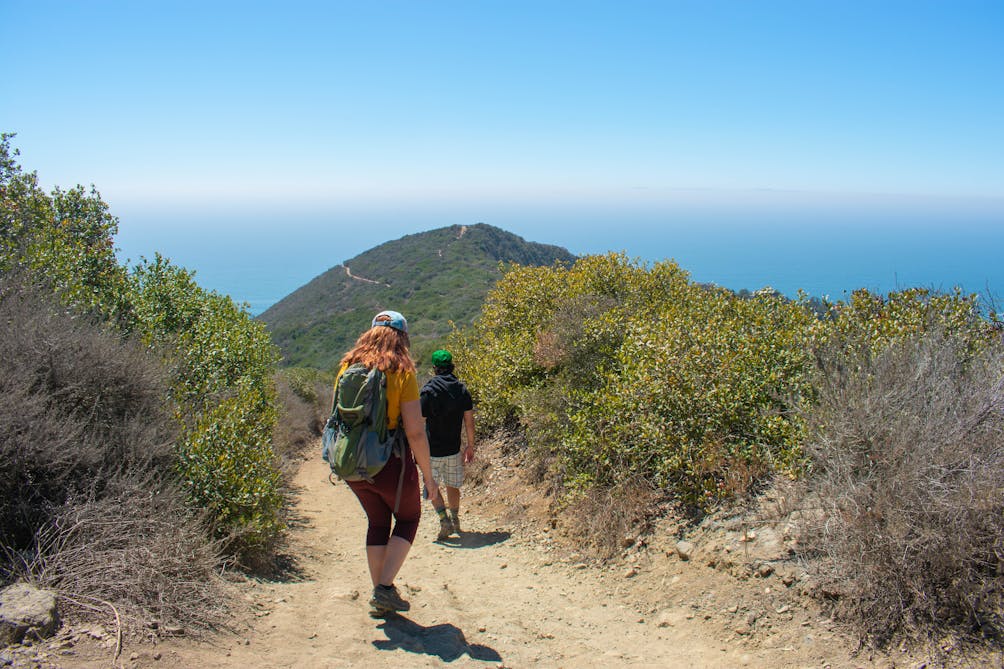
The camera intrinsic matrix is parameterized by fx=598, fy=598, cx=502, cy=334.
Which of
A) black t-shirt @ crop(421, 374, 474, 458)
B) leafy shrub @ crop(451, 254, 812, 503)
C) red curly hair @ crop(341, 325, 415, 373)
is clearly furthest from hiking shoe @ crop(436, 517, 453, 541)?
red curly hair @ crop(341, 325, 415, 373)

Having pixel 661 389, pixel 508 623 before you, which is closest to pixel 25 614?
pixel 508 623

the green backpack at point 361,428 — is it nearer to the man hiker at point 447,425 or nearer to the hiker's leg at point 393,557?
the hiker's leg at point 393,557

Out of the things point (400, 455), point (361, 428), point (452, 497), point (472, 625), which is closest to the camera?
point (361, 428)

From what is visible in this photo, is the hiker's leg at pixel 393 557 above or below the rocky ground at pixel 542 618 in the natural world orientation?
above

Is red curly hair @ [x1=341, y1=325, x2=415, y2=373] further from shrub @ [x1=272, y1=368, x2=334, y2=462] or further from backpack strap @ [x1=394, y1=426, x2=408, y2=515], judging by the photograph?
shrub @ [x1=272, y1=368, x2=334, y2=462]

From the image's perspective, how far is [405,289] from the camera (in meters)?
61.0

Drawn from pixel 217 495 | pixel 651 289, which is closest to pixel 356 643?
pixel 217 495

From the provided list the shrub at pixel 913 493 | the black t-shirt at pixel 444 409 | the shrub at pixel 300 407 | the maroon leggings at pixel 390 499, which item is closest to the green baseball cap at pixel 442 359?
the black t-shirt at pixel 444 409

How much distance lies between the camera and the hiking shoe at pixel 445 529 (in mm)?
6570

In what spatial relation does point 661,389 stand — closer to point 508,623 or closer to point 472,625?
point 508,623

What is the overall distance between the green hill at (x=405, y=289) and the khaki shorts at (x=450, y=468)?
2310cm

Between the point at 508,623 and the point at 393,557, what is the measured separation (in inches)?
44.1

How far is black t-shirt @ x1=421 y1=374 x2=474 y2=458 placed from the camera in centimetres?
629

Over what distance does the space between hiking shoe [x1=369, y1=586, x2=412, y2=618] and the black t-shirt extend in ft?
7.83
